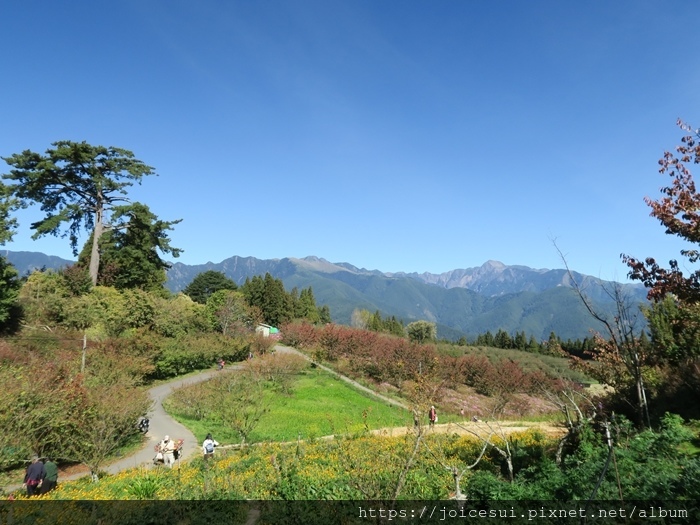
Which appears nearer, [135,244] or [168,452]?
[168,452]

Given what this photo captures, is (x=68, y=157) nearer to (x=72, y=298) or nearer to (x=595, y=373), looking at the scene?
(x=72, y=298)

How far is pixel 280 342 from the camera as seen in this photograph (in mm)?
46969

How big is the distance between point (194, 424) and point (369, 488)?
1648 cm

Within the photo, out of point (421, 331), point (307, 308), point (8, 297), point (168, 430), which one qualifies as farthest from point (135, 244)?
point (421, 331)

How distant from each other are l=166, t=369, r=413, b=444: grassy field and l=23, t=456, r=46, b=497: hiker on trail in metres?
8.37

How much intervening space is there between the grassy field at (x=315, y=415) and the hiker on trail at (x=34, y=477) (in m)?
8.37

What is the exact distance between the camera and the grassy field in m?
19.6

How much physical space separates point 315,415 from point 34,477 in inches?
565

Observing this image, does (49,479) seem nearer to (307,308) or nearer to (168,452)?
(168,452)

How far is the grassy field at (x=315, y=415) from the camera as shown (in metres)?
19.6

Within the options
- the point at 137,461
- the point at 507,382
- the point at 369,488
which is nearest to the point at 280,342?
the point at 507,382

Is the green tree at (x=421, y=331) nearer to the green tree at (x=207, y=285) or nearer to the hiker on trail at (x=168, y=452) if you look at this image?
the green tree at (x=207, y=285)

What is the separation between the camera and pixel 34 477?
10766 millimetres

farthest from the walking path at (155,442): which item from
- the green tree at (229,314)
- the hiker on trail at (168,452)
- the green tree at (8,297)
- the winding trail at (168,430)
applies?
the green tree at (229,314)
